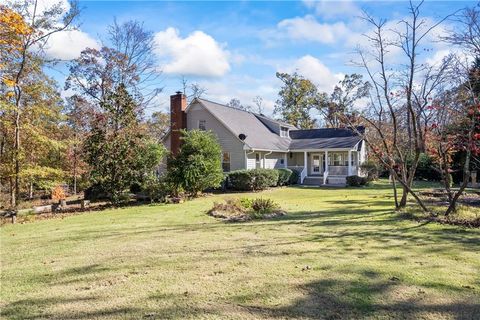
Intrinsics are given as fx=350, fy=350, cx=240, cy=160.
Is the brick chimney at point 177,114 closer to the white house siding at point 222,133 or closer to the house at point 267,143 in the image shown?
the house at point 267,143

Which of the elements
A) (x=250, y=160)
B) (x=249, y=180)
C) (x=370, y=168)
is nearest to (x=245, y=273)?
(x=249, y=180)

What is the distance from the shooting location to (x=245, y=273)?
4.77 meters

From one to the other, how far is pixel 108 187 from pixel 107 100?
4.18 meters

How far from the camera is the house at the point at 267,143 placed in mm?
24906

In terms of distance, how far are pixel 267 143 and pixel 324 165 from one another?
18.9ft

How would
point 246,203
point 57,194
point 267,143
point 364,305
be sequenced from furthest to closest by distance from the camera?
point 267,143, point 57,194, point 246,203, point 364,305

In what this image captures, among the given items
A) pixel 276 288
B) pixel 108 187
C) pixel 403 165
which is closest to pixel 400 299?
pixel 276 288

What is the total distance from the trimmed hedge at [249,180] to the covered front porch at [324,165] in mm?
6163

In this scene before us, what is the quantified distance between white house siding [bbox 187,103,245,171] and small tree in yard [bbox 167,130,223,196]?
5958 mm

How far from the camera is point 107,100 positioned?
16531 mm

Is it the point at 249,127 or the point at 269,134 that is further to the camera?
the point at 269,134

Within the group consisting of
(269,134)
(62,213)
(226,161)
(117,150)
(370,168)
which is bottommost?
(62,213)

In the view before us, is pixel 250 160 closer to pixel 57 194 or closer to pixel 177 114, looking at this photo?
pixel 177 114

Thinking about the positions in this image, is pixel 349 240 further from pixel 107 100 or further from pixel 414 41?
pixel 107 100
